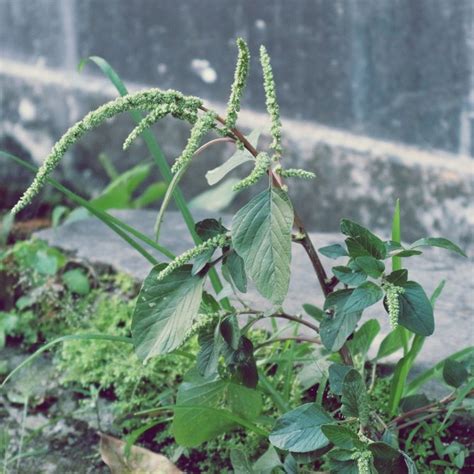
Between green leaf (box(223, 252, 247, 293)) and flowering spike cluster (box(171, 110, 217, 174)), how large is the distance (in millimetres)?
182

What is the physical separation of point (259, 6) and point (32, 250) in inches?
62.8

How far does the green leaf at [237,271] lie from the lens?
4.00 feet

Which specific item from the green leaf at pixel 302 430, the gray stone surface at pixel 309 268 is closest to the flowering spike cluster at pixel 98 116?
the green leaf at pixel 302 430

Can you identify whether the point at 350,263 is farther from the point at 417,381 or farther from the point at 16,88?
the point at 16,88

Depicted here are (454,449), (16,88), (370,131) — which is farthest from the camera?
(16,88)

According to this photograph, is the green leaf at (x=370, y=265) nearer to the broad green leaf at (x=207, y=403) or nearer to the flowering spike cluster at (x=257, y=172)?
the flowering spike cluster at (x=257, y=172)

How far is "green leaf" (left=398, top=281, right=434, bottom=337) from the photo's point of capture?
3.87 feet

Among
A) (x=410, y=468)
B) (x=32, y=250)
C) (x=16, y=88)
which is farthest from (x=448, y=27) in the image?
(x=16, y=88)

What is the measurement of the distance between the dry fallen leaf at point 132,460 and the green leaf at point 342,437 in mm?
433

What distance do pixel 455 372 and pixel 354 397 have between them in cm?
25

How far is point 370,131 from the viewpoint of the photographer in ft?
10.1

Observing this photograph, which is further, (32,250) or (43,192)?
(43,192)

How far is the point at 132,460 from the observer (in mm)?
1534

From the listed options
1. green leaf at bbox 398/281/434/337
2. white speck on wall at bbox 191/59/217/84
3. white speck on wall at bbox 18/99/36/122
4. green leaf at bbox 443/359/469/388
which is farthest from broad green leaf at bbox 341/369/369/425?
white speck on wall at bbox 18/99/36/122
